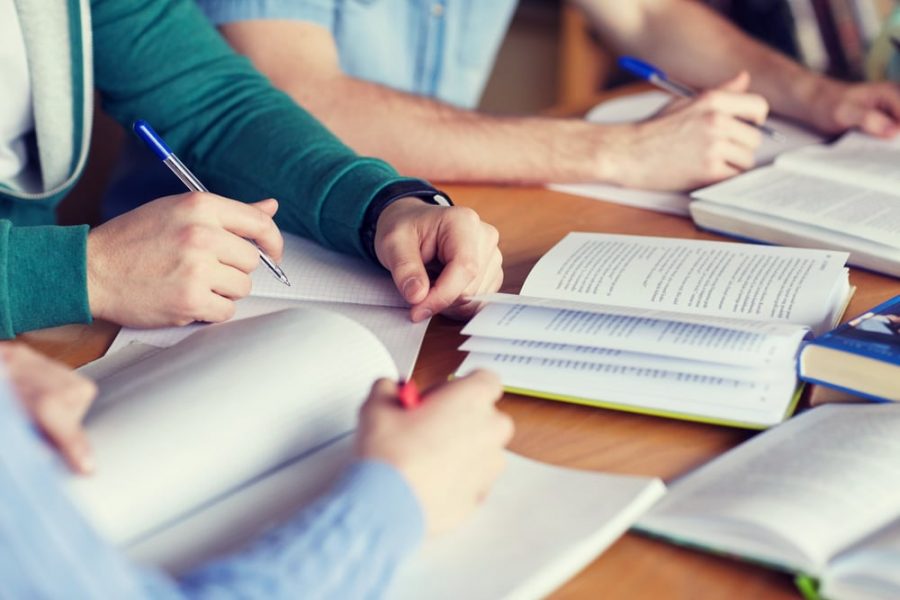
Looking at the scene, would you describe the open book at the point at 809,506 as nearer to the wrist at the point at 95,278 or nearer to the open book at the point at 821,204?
the open book at the point at 821,204

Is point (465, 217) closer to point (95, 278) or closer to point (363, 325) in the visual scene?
point (363, 325)

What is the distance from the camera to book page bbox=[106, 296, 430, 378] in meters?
0.83

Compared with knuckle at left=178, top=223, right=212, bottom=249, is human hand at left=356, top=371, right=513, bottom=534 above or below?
above

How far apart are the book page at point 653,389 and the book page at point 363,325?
0.22ft

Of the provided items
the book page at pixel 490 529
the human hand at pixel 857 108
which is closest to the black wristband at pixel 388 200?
the book page at pixel 490 529

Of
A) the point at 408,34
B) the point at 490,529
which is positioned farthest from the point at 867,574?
the point at 408,34

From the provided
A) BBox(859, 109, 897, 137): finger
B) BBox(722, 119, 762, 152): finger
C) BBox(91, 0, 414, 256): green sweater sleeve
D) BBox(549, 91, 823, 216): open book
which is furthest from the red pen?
BBox(859, 109, 897, 137): finger

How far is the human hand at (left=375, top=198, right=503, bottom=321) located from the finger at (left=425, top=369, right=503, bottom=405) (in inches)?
9.0

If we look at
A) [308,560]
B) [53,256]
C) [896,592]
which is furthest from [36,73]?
[896,592]

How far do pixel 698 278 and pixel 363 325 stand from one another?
0.28 m

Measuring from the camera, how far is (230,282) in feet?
2.83

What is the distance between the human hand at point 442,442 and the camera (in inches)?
22.3

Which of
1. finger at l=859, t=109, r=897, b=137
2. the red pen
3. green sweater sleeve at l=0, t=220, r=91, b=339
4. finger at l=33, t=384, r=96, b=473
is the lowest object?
green sweater sleeve at l=0, t=220, r=91, b=339

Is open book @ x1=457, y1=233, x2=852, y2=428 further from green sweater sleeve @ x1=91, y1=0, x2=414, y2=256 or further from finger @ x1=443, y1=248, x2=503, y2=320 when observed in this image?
green sweater sleeve @ x1=91, y1=0, x2=414, y2=256
